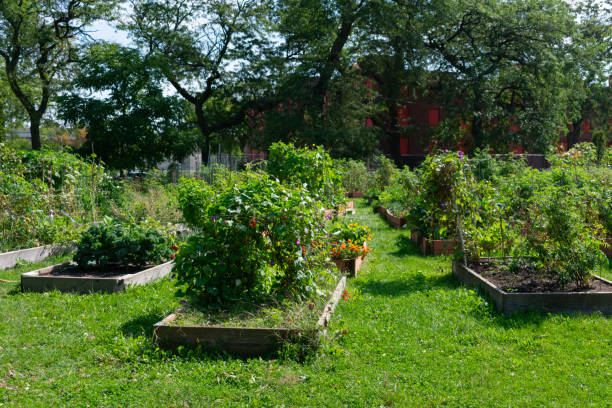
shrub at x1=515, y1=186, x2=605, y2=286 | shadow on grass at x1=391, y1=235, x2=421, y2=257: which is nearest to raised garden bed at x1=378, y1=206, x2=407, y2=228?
shadow on grass at x1=391, y1=235, x2=421, y2=257

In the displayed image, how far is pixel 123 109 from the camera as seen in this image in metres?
28.1

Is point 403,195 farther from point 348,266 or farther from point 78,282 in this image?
point 78,282

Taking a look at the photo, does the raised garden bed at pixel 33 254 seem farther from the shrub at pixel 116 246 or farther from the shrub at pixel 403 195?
the shrub at pixel 403 195

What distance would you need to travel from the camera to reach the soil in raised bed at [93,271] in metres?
6.49

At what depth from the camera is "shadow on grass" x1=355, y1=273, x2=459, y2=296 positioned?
6.08 meters

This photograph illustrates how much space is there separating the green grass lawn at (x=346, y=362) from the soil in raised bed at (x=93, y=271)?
2.48 feet

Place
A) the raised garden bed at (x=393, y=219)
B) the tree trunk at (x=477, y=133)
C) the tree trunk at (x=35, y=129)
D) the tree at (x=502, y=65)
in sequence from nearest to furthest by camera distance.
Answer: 1. the raised garden bed at (x=393, y=219)
2. the tree at (x=502, y=65)
3. the tree trunk at (x=477, y=133)
4. the tree trunk at (x=35, y=129)

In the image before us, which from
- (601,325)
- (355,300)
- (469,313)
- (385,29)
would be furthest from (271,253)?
(385,29)

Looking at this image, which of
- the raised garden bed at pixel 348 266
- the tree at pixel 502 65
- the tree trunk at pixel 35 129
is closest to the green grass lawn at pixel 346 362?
the raised garden bed at pixel 348 266

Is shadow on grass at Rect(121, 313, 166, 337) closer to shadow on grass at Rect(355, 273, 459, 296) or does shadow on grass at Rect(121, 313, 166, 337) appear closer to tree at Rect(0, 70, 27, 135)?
shadow on grass at Rect(355, 273, 459, 296)

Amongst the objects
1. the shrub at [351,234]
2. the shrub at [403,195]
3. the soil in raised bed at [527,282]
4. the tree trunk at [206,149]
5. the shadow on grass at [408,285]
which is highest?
the tree trunk at [206,149]

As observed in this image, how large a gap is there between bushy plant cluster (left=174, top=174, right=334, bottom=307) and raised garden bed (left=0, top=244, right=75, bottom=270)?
424cm

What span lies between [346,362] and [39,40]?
1158 inches

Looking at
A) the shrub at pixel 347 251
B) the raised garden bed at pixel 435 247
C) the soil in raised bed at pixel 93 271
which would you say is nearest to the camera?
the soil in raised bed at pixel 93 271
